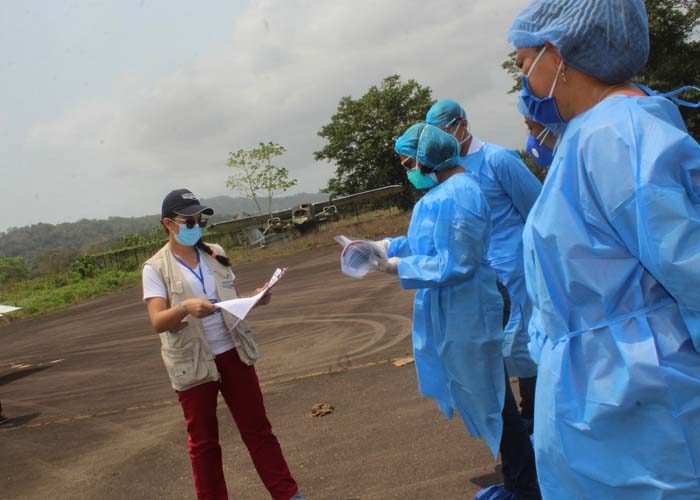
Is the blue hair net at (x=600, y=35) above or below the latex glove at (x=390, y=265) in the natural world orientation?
above

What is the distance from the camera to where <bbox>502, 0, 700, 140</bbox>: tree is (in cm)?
2470

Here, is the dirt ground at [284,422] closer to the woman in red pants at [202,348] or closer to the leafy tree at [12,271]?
the woman in red pants at [202,348]

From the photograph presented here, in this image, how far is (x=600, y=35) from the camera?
1573 millimetres

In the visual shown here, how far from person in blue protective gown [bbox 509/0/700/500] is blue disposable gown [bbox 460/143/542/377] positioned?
7.01 feet

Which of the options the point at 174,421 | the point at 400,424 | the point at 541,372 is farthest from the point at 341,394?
the point at 541,372

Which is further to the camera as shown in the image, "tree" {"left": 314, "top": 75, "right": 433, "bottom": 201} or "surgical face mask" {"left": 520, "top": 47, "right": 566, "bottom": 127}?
"tree" {"left": 314, "top": 75, "right": 433, "bottom": 201}

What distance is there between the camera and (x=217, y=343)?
147 inches

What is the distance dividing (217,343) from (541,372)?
2.46 metres

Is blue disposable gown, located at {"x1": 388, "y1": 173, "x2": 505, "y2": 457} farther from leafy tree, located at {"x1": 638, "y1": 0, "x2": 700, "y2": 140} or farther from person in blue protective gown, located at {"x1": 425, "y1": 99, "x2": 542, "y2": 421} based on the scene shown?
leafy tree, located at {"x1": 638, "y1": 0, "x2": 700, "y2": 140}

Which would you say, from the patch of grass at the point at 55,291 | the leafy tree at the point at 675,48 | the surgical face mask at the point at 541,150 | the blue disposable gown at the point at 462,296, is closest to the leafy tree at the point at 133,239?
the patch of grass at the point at 55,291

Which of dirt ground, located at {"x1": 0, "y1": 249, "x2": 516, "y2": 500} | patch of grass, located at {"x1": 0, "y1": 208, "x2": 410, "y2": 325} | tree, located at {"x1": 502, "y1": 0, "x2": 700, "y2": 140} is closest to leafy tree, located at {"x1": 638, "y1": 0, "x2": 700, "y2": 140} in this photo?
tree, located at {"x1": 502, "y1": 0, "x2": 700, "y2": 140}

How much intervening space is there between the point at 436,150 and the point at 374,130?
38895mm

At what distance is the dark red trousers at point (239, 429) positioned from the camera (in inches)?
142

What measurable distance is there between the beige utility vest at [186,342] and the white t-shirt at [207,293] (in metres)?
0.03
